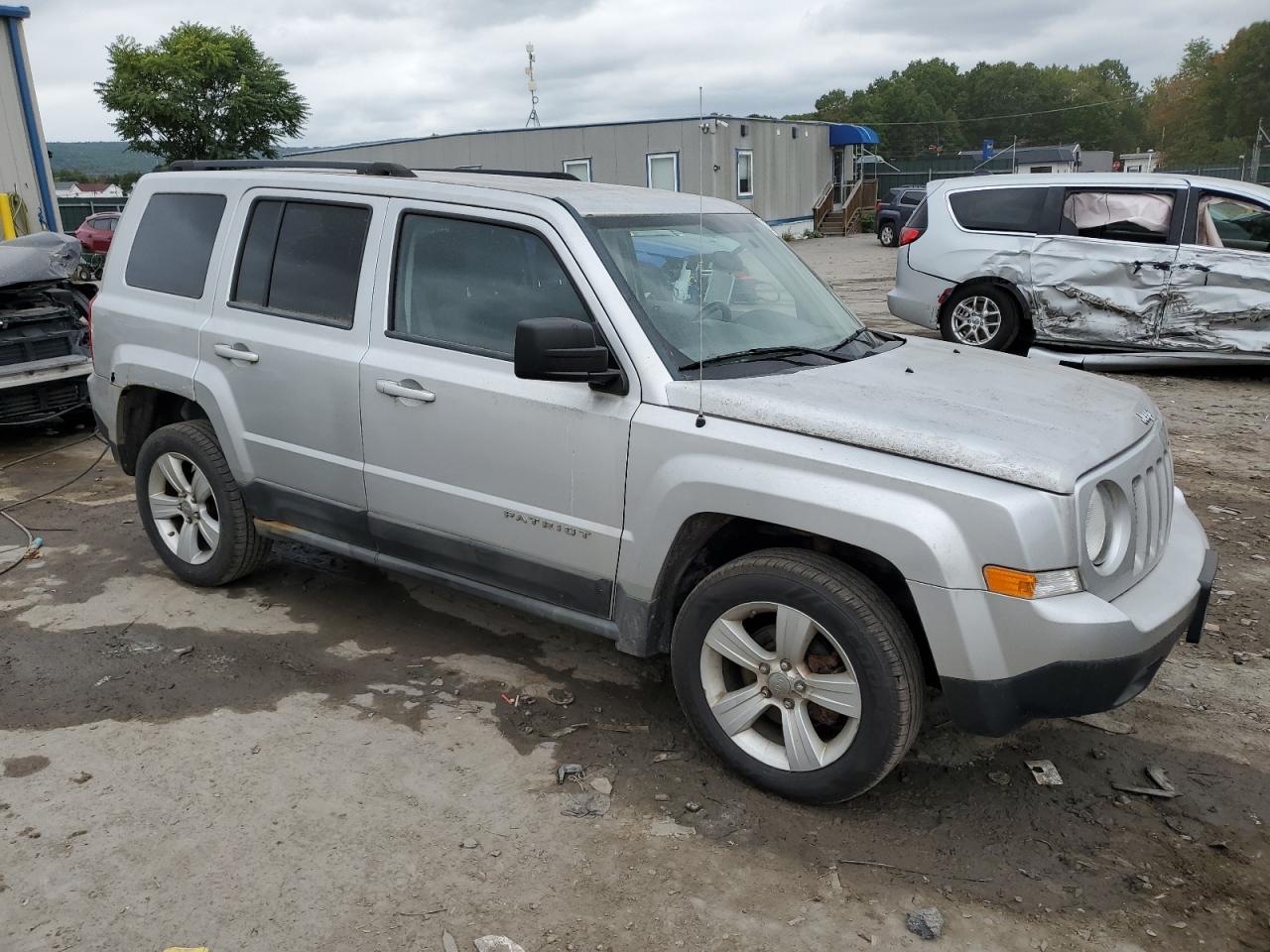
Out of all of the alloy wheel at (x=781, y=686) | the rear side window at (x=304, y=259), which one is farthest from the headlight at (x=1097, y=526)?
the rear side window at (x=304, y=259)

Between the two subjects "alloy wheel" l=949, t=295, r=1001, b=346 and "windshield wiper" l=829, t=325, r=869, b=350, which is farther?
"alloy wheel" l=949, t=295, r=1001, b=346

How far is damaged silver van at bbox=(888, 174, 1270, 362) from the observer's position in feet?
30.0

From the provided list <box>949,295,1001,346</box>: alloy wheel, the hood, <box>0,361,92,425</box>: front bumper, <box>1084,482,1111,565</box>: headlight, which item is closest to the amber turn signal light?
<box>1084,482,1111,565</box>: headlight

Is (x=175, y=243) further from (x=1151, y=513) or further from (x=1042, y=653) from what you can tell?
(x=1151, y=513)

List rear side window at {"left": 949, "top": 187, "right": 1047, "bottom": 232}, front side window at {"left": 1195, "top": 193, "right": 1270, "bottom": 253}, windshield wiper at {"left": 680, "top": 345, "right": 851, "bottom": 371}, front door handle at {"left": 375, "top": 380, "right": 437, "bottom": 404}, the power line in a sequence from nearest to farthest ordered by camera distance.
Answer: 1. windshield wiper at {"left": 680, "top": 345, "right": 851, "bottom": 371}
2. front door handle at {"left": 375, "top": 380, "right": 437, "bottom": 404}
3. front side window at {"left": 1195, "top": 193, "right": 1270, "bottom": 253}
4. rear side window at {"left": 949, "top": 187, "right": 1047, "bottom": 232}
5. the power line

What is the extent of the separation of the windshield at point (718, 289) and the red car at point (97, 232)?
24.5 m

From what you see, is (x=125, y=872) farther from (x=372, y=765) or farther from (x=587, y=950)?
(x=587, y=950)

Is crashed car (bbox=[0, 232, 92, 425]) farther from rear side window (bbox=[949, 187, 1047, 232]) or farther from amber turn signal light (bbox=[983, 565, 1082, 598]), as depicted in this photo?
rear side window (bbox=[949, 187, 1047, 232])

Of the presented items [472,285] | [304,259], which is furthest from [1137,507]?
[304,259]

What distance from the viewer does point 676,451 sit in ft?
10.6

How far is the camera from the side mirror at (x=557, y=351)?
10.3 feet

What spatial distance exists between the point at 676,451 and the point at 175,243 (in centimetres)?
292

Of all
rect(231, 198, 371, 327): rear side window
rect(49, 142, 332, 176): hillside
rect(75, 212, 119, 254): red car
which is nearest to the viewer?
rect(231, 198, 371, 327): rear side window

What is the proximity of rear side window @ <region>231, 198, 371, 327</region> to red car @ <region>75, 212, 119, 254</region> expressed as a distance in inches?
916
